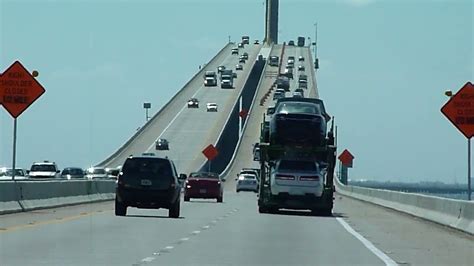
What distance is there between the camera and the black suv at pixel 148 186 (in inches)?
1421

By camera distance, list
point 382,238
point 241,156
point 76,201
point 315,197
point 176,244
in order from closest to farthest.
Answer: point 176,244, point 382,238, point 315,197, point 76,201, point 241,156

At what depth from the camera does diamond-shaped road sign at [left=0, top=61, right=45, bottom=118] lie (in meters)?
37.6

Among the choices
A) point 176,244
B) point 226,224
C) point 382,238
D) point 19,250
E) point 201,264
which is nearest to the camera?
point 201,264

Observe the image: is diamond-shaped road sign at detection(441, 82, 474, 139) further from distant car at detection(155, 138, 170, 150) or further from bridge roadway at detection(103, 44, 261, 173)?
distant car at detection(155, 138, 170, 150)

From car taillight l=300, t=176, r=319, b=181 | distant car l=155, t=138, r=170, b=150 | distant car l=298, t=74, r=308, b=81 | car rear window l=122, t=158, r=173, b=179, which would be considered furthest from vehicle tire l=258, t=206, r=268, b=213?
distant car l=298, t=74, r=308, b=81

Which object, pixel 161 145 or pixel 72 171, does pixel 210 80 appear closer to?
pixel 161 145

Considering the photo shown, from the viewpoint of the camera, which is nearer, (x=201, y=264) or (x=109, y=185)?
(x=201, y=264)

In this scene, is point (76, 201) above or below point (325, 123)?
below

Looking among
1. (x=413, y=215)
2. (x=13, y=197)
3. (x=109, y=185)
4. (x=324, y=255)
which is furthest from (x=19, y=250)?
(x=109, y=185)

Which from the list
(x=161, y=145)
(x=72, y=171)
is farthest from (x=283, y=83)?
(x=72, y=171)

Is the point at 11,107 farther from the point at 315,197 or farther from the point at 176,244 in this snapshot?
the point at 176,244

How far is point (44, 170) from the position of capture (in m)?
73.1

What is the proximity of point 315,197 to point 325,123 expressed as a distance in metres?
3.07

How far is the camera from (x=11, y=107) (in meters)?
37.3
